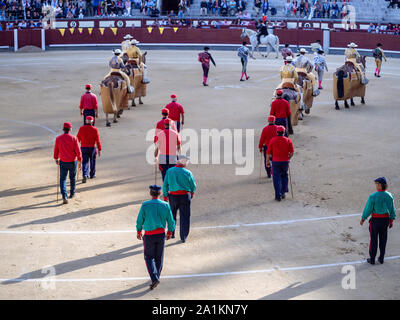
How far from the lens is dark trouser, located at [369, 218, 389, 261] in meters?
10.6

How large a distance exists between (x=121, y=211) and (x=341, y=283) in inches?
198

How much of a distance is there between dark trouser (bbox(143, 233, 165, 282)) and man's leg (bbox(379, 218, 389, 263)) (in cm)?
342

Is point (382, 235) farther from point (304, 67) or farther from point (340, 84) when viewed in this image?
point (340, 84)

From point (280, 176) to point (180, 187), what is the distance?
135 inches

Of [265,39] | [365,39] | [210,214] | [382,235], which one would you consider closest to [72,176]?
[210,214]

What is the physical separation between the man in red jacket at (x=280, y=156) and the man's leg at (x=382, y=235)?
3523 millimetres

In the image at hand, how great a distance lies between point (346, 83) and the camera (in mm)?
23781

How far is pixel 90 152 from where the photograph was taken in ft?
50.0

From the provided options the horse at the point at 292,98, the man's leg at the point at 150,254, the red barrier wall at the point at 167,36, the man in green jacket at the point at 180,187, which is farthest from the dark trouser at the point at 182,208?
the red barrier wall at the point at 167,36

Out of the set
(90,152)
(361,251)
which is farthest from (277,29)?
(361,251)

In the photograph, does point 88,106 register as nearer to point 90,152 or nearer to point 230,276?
point 90,152

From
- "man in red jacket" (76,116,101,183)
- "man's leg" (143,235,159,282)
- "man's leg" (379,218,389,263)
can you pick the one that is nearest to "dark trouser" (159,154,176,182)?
"man in red jacket" (76,116,101,183)

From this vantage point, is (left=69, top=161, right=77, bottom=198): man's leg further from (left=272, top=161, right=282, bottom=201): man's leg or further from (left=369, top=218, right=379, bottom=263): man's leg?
(left=369, top=218, right=379, bottom=263): man's leg

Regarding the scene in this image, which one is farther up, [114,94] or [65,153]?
[114,94]
